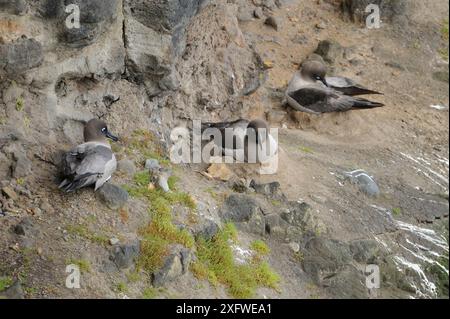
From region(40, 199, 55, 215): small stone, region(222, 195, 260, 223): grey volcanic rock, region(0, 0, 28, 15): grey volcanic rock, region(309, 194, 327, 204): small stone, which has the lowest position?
region(309, 194, 327, 204): small stone

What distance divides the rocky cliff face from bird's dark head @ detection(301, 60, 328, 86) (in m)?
0.56

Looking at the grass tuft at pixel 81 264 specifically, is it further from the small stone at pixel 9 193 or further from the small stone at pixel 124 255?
the small stone at pixel 9 193

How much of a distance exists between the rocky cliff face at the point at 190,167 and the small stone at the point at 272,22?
1.36 ft

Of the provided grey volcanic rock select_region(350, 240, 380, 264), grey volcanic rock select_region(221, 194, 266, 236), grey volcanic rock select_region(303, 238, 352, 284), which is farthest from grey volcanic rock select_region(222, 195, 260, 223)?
grey volcanic rock select_region(350, 240, 380, 264)

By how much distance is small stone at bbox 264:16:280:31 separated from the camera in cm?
1298

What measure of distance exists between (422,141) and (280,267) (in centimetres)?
478

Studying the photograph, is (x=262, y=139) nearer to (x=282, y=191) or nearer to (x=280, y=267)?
(x=282, y=191)

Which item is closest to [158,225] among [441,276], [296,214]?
[296,214]

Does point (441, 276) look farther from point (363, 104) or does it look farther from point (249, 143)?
point (363, 104)

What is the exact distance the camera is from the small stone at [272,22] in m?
13.0

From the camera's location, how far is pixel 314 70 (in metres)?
11.5

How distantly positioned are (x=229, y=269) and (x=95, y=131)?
2054 mm

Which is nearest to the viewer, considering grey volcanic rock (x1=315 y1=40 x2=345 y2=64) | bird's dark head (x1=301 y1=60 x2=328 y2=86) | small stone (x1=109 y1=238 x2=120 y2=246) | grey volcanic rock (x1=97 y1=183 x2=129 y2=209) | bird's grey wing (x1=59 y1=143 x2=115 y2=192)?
small stone (x1=109 y1=238 x2=120 y2=246)

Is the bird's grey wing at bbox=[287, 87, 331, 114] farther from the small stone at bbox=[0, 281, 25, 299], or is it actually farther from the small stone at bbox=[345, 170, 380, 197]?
the small stone at bbox=[0, 281, 25, 299]
